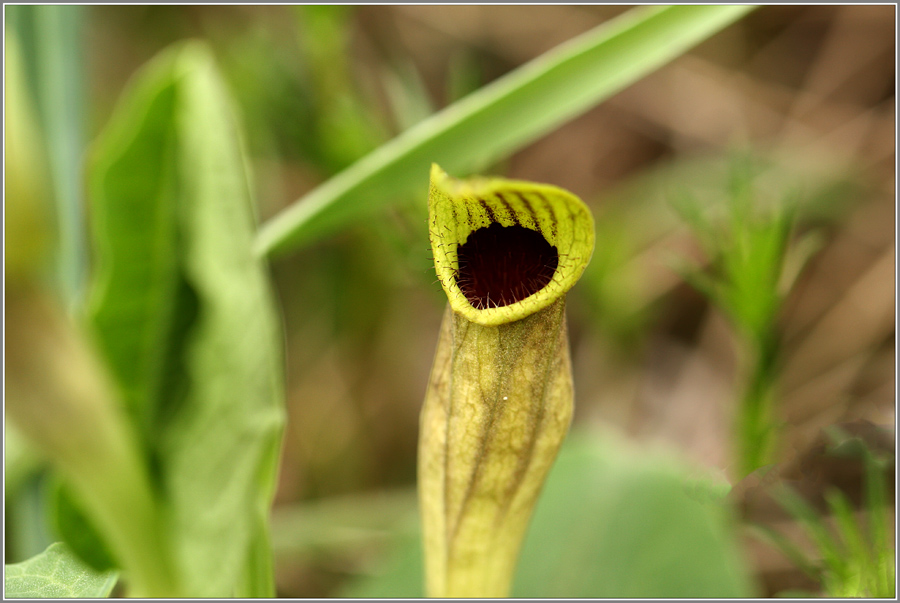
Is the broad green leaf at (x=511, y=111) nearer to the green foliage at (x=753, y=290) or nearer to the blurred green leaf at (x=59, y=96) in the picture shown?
the green foliage at (x=753, y=290)

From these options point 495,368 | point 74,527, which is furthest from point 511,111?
point 74,527

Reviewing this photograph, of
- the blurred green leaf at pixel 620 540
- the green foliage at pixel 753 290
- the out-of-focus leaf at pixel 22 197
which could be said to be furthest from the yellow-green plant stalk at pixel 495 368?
the green foliage at pixel 753 290

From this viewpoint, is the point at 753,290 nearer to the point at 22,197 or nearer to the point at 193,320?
the point at 193,320

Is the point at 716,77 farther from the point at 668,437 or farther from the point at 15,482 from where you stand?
the point at 15,482

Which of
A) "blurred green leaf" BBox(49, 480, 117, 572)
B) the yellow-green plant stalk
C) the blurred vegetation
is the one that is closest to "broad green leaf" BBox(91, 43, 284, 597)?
"blurred green leaf" BBox(49, 480, 117, 572)

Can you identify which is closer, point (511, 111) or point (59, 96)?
point (511, 111)

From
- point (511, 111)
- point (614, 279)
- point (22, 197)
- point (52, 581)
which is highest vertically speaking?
point (614, 279)
